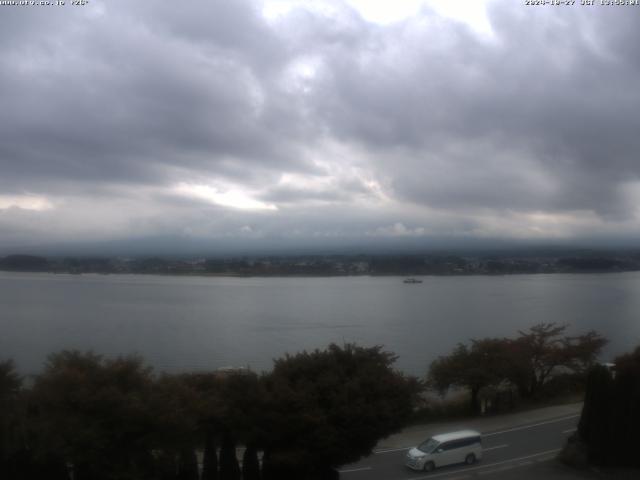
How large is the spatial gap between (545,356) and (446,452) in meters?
11.4

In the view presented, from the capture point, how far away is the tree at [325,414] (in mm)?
9992

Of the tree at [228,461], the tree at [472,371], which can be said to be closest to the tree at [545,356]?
the tree at [472,371]

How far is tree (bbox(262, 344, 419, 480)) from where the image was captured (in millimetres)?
9992

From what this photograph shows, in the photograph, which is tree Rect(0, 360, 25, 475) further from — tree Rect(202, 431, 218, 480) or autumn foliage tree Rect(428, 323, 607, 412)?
autumn foliage tree Rect(428, 323, 607, 412)

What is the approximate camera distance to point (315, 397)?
1030cm

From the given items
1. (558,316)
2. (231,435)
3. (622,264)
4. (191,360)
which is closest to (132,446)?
(231,435)

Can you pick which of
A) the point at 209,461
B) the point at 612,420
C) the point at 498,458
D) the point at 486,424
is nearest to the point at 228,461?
the point at 209,461

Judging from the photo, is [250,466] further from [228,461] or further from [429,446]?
[429,446]

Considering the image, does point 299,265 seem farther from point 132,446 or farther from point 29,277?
point 132,446

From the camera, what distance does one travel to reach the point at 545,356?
71.7ft

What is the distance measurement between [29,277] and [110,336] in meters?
76.0

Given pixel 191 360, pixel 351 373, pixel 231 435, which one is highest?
pixel 351 373

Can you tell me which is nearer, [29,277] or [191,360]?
[191,360]

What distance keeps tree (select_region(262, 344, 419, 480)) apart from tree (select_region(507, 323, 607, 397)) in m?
10.5
